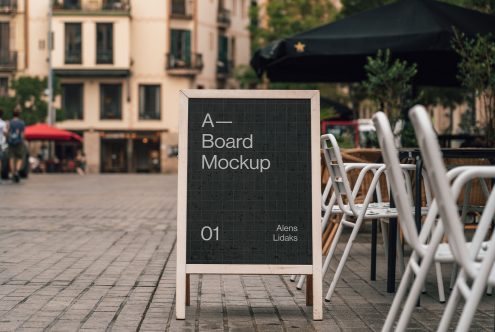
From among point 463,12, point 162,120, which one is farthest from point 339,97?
point 463,12

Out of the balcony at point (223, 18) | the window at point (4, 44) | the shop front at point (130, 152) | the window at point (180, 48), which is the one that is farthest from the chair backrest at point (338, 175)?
the balcony at point (223, 18)

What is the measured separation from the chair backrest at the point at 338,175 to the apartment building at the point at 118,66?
183ft

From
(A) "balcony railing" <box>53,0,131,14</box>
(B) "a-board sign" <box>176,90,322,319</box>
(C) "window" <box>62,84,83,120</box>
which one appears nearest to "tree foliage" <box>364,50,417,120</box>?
(B) "a-board sign" <box>176,90,322,319</box>

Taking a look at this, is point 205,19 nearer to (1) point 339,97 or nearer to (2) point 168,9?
(2) point 168,9

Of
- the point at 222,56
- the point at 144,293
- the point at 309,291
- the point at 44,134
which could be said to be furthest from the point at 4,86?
the point at 309,291

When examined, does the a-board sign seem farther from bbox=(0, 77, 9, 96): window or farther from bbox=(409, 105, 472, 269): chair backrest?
bbox=(0, 77, 9, 96): window

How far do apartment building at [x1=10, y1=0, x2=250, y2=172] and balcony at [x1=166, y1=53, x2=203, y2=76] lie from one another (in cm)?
6

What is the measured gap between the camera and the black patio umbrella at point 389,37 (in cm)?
1143

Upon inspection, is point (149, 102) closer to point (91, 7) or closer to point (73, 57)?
point (73, 57)

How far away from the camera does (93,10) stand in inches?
2468

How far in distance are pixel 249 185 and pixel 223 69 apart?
61.9 metres

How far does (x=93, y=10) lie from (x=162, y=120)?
24.6 feet

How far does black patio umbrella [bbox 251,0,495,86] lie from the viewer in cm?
1143

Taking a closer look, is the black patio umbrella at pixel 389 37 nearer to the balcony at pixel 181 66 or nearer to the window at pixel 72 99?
the balcony at pixel 181 66
